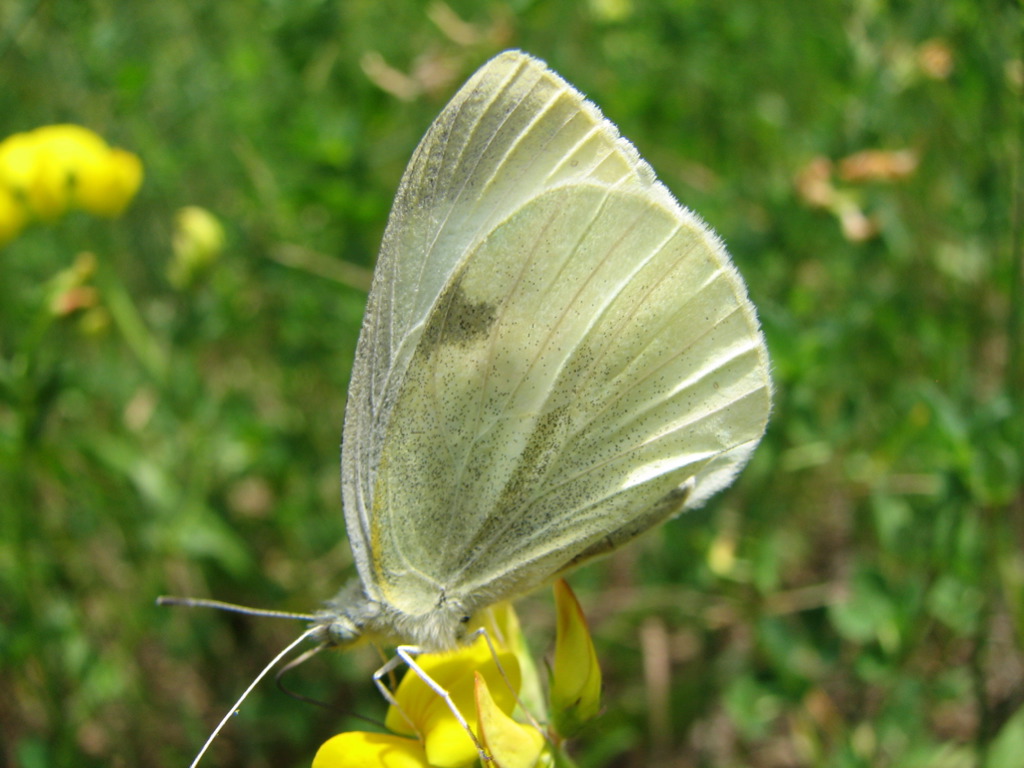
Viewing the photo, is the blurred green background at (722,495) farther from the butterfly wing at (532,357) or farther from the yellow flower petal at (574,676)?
the yellow flower petal at (574,676)

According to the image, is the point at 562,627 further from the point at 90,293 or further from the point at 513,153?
the point at 90,293

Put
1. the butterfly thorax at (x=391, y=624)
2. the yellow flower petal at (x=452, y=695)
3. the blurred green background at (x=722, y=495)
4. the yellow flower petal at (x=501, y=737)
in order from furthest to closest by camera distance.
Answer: the blurred green background at (x=722, y=495) → the butterfly thorax at (x=391, y=624) → the yellow flower petal at (x=452, y=695) → the yellow flower petal at (x=501, y=737)

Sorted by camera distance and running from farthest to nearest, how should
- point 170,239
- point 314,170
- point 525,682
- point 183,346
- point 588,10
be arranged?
point 170,239 → point 588,10 → point 314,170 → point 183,346 → point 525,682

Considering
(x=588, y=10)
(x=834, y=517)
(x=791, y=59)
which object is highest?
(x=588, y=10)

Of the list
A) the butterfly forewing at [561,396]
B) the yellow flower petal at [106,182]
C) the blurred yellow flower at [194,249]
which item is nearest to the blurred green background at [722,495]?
the blurred yellow flower at [194,249]

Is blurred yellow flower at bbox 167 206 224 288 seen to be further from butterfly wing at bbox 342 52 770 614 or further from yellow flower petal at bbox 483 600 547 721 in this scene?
yellow flower petal at bbox 483 600 547 721

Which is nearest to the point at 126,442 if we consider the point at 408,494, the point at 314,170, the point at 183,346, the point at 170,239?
the point at 183,346

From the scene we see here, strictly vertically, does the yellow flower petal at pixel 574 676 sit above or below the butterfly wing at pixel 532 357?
below
